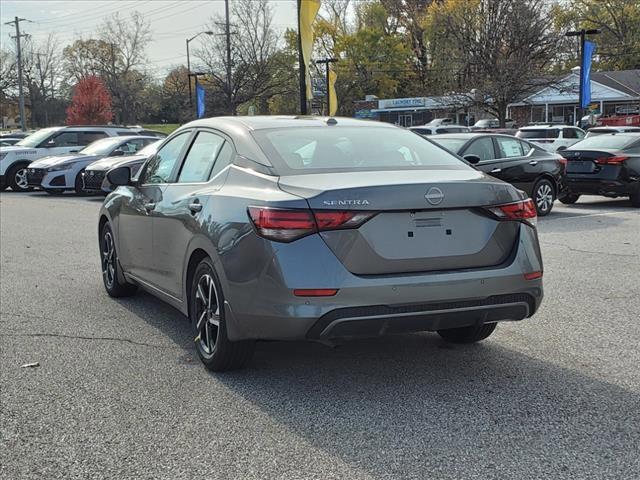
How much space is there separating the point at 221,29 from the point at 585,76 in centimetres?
2714

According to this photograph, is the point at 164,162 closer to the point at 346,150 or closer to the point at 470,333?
the point at 346,150

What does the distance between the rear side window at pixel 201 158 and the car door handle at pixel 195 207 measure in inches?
9.8

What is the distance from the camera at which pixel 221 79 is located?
49469 millimetres

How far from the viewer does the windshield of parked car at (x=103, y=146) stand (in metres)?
18.9

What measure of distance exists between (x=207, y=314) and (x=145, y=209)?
138 cm

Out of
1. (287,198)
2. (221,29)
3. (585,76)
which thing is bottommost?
(287,198)

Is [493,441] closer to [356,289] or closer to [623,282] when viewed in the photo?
[356,289]

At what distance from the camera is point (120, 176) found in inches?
238

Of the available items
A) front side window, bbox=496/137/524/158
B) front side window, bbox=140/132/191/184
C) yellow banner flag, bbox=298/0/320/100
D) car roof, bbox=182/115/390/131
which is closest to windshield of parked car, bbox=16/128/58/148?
yellow banner flag, bbox=298/0/320/100

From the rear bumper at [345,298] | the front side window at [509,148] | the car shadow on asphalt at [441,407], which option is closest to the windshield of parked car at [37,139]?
the front side window at [509,148]

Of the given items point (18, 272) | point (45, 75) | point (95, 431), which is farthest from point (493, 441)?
point (45, 75)

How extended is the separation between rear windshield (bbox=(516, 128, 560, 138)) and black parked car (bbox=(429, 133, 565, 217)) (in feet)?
49.3

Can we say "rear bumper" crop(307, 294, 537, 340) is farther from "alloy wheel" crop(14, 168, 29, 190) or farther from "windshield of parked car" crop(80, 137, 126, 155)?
"alloy wheel" crop(14, 168, 29, 190)

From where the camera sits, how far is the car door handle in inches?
182
